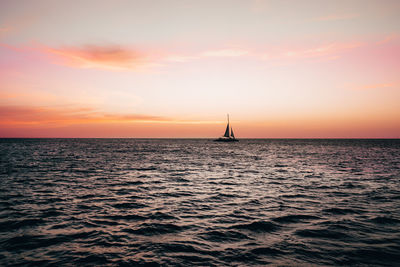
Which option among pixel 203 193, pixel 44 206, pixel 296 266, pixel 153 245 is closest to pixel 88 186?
pixel 44 206

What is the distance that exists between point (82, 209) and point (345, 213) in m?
16.5

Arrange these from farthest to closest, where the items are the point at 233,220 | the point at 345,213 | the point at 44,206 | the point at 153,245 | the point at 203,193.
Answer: the point at 203,193 < the point at 44,206 < the point at 345,213 < the point at 233,220 < the point at 153,245

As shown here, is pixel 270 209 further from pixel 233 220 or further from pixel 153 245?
pixel 153 245

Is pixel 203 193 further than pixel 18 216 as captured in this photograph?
Yes

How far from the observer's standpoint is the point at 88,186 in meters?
23.8

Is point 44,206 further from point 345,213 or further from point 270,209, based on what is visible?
point 345,213

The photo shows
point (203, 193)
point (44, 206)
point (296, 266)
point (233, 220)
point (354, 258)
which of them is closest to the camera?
point (296, 266)

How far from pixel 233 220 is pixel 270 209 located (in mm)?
3577

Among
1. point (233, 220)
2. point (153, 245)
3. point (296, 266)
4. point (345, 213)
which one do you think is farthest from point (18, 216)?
point (345, 213)

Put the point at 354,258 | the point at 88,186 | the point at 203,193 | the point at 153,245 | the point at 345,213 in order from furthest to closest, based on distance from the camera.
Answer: the point at 88,186
the point at 203,193
the point at 345,213
the point at 153,245
the point at 354,258

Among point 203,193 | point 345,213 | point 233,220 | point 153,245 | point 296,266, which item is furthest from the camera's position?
point 203,193

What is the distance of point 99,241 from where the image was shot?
35.1ft

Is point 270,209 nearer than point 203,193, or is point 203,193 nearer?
point 270,209

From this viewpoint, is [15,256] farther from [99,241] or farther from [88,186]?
[88,186]
